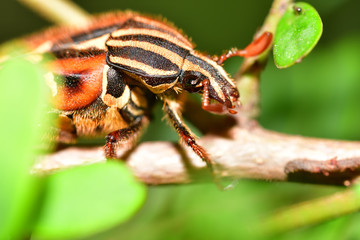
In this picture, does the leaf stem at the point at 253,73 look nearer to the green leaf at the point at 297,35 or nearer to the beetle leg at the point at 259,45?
the beetle leg at the point at 259,45

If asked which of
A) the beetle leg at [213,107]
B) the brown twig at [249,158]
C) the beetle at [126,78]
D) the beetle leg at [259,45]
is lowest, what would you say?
the brown twig at [249,158]

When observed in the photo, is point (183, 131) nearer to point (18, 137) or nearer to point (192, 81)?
point (192, 81)

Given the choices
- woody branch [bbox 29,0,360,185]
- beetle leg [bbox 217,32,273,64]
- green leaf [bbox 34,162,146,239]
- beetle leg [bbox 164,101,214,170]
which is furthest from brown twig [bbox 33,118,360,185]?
green leaf [bbox 34,162,146,239]

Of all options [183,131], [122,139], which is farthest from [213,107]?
[122,139]

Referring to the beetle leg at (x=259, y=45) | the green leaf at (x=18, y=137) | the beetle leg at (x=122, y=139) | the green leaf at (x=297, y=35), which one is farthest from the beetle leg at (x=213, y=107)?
the green leaf at (x=18, y=137)

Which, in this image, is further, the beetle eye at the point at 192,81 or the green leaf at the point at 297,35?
the beetle eye at the point at 192,81

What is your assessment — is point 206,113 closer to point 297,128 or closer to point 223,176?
point 223,176

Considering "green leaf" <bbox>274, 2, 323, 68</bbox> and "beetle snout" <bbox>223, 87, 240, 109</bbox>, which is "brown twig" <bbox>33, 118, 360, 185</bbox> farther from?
"green leaf" <bbox>274, 2, 323, 68</bbox>
